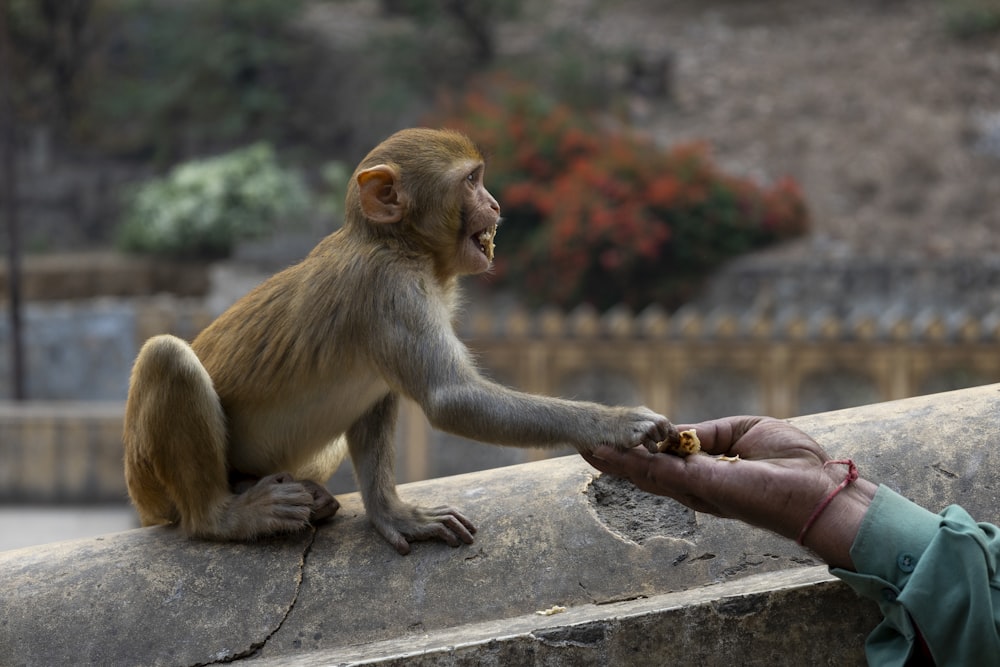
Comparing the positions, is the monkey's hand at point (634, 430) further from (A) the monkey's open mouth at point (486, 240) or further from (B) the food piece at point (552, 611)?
(A) the monkey's open mouth at point (486, 240)

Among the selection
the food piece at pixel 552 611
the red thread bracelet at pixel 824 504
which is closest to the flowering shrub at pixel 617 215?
the food piece at pixel 552 611

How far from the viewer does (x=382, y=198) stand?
10.6 feet

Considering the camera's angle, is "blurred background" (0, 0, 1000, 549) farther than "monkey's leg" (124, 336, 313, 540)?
Yes

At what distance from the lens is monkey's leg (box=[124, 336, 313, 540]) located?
10.0ft

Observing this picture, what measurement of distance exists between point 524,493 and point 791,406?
6.67 m

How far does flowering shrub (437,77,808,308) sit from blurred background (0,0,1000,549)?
0.04 meters

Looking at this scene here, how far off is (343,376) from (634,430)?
987 mm

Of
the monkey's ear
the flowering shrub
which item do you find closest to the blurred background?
the flowering shrub

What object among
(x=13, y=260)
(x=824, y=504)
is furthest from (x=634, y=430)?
(x=13, y=260)

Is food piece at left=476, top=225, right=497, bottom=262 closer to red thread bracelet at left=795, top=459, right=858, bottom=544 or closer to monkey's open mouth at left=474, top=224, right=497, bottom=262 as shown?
monkey's open mouth at left=474, top=224, right=497, bottom=262

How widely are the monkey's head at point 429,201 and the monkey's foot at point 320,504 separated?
0.73 meters

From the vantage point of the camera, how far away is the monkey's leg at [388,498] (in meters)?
3.00

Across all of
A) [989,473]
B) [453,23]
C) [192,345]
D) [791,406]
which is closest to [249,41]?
[453,23]

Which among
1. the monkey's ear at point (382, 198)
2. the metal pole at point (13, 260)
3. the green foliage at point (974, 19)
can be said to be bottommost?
the metal pole at point (13, 260)
